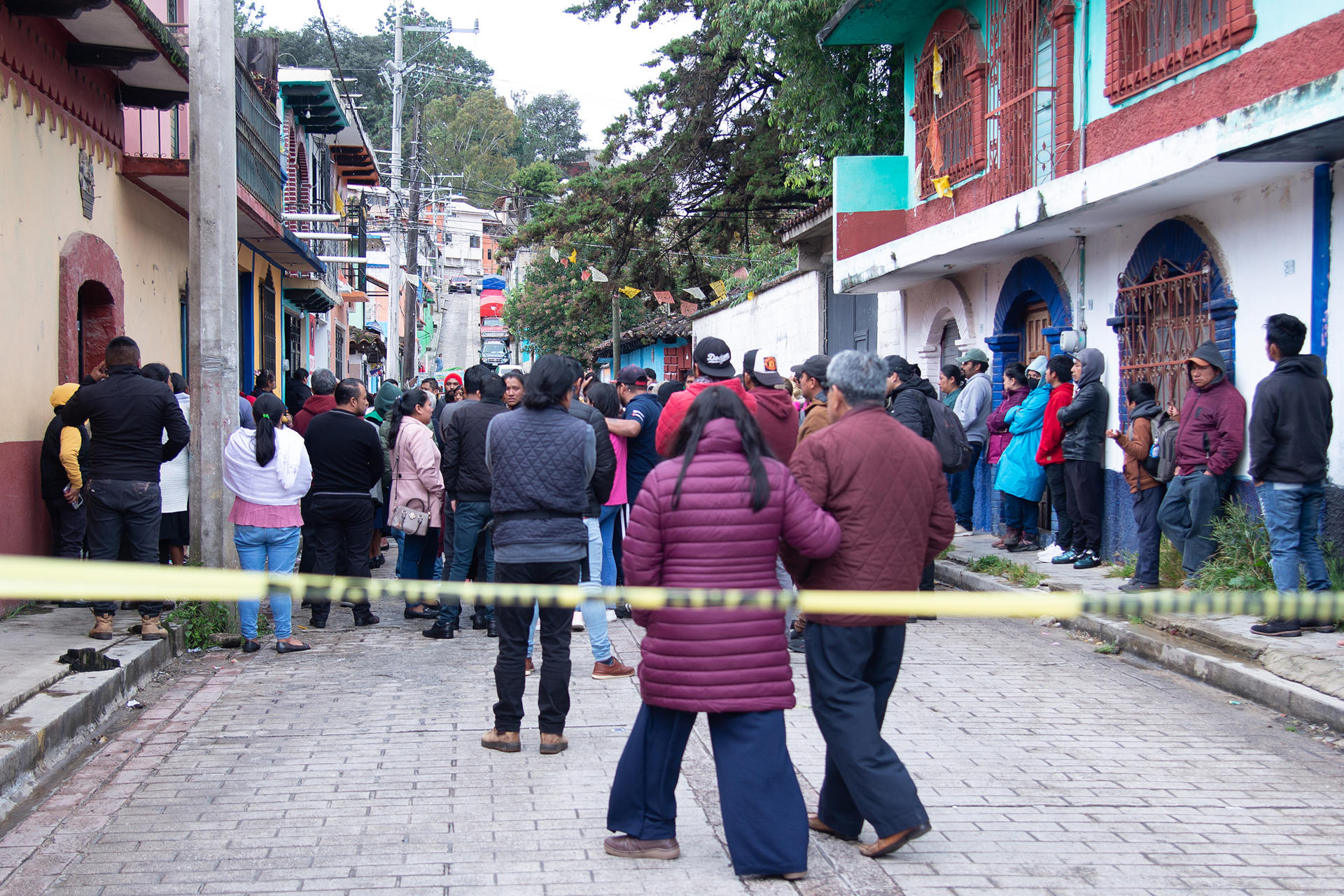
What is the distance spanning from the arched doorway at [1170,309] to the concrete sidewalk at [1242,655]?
7.12 ft

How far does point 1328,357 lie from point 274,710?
292 inches

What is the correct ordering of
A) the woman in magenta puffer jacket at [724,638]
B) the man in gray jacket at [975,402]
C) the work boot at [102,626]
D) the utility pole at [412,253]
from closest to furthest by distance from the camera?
the woman in magenta puffer jacket at [724,638] < the work boot at [102,626] < the man in gray jacket at [975,402] < the utility pole at [412,253]

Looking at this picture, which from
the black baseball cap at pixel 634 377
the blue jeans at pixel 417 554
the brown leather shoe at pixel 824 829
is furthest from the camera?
the black baseball cap at pixel 634 377

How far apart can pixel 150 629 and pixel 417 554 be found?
225 centimetres

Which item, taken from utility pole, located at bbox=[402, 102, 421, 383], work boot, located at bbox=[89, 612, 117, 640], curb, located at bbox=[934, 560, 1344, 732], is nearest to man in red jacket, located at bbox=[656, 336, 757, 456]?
curb, located at bbox=[934, 560, 1344, 732]

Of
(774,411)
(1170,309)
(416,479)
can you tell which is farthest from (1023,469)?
(416,479)

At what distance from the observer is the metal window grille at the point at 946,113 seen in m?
14.3

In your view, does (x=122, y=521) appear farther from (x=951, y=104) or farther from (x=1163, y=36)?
(x=951, y=104)

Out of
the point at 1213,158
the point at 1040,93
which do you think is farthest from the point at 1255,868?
the point at 1040,93

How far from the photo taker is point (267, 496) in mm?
7926

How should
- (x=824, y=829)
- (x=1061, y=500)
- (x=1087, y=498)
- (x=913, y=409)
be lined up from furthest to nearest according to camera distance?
(x=1061, y=500) → (x=1087, y=498) → (x=913, y=409) → (x=824, y=829)

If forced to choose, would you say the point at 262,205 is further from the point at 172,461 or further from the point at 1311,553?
the point at 1311,553

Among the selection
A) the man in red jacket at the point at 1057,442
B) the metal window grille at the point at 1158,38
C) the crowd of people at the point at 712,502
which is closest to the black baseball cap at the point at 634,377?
the crowd of people at the point at 712,502

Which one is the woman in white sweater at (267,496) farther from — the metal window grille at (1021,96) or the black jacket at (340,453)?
the metal window grille at (1021,96)
